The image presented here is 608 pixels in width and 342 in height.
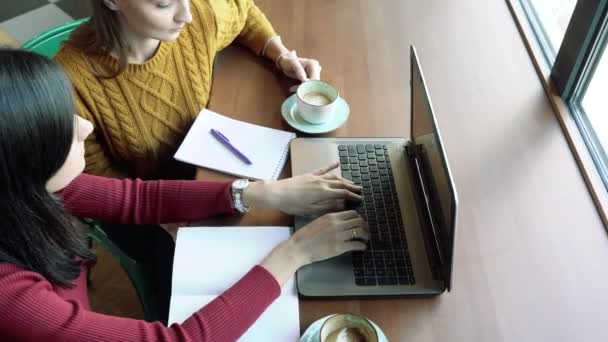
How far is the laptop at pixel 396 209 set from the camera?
0.81 metres

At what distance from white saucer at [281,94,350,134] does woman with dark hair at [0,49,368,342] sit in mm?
153

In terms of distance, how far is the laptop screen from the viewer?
74 centimetres

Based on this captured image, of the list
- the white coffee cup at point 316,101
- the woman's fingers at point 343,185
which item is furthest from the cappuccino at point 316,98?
the woman's fingers at point 343,185

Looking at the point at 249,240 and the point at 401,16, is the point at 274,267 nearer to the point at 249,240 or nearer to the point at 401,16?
the point at 249,240

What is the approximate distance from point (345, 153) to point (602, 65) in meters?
0.55

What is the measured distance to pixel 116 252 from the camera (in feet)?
3.18

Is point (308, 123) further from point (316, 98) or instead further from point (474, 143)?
point (474, 143)

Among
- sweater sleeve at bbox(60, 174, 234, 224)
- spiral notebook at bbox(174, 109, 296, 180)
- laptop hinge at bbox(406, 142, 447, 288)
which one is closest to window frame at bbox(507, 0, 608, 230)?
laptop hinge at bbox(406, 142, 447, 288)

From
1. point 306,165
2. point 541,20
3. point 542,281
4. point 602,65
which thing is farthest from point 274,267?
point 541,20

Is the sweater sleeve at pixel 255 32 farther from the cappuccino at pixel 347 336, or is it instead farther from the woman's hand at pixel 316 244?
the cappuccino at pixel 347 336

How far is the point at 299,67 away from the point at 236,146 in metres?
0.27

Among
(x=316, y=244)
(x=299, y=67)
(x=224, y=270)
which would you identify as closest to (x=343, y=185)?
(x=316, y=244)

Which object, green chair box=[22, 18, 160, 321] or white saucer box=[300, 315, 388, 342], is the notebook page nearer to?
white saucer box=[300, 315, 388, 342]

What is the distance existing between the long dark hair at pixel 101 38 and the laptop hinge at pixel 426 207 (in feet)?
1.93
